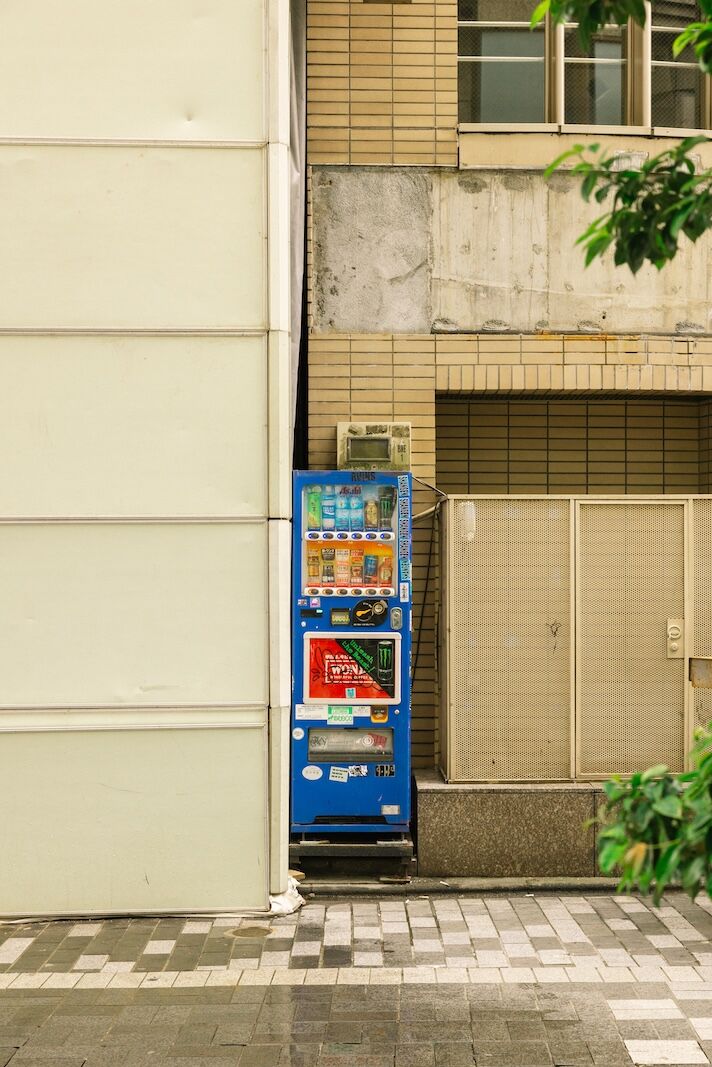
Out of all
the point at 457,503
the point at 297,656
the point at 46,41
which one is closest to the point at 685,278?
the point at 457,503

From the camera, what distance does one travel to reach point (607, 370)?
8438mm

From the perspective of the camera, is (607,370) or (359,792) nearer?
(359,792)

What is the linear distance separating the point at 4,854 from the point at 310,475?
2910 mm

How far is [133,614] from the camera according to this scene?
7086mm

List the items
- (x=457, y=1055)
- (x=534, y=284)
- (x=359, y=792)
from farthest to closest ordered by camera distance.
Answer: (x=534, y=284) < (x=359, y=792) < (x=457, y=1055)

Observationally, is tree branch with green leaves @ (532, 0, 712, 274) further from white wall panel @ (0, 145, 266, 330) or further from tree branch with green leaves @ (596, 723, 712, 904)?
white wall panel @ (0, 145, 266, 330)

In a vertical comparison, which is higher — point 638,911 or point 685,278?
point 685,278

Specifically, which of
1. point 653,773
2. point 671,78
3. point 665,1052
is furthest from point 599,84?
point 653,773

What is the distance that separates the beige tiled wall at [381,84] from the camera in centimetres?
837

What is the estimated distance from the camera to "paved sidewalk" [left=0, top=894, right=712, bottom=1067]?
5.12 metres

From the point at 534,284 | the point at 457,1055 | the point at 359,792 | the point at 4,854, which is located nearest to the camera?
the point at 457,1055

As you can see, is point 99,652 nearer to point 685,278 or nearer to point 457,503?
point 457,503

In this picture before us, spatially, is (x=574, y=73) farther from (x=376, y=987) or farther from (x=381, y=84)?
(x=376, y=987)

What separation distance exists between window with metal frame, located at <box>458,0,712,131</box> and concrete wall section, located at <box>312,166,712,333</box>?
0.68 metres
